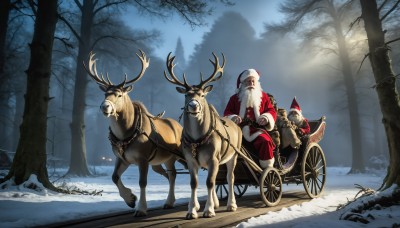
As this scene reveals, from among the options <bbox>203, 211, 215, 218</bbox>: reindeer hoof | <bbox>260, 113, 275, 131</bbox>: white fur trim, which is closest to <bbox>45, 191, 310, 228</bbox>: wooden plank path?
<bbox>203, 211, 215, 218</bbox>: reindeer hoof

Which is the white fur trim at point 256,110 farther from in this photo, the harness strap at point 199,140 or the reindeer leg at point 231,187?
the harness strap at point 199,140

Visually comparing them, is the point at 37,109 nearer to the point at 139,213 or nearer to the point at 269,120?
the point at 139,213

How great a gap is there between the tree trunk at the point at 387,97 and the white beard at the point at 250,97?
A: 81.4 inches

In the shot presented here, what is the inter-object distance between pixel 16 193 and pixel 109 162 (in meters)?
29.6

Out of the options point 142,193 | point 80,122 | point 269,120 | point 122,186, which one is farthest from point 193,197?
point 80,122

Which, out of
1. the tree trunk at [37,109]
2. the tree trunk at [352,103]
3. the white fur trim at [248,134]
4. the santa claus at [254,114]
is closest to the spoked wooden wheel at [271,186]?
the santa claus at [254,114]


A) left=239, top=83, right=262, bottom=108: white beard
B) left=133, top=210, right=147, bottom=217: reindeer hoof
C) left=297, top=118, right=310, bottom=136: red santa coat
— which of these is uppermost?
left=239, top=83, right=262, bottom=108: white beard

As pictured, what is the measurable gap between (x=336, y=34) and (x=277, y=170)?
15.6 metres

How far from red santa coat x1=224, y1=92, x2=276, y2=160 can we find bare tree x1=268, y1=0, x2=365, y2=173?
1124cm

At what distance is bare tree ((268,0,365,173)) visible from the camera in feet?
54.9

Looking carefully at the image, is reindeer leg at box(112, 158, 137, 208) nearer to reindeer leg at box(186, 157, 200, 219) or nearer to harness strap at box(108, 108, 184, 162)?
harness strap at box(108, 108, 184, 162)

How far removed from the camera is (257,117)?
232 inches

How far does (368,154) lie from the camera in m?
28.7

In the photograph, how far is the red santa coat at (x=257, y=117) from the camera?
223 inches
